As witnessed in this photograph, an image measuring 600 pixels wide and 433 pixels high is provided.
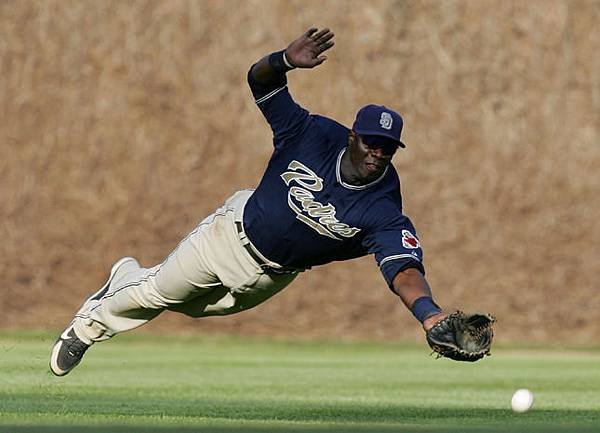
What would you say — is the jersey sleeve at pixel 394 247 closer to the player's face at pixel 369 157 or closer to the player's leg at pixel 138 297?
the player's face at pixel 369 157

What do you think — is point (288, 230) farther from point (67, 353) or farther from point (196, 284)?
point (67, 353)

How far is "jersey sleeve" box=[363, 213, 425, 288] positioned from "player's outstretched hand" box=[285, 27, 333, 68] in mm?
1102

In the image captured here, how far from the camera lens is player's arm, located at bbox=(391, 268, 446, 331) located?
8336 millimetres

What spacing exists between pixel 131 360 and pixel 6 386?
3.91 meters

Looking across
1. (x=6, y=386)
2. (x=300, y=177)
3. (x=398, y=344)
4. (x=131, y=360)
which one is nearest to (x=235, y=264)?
(x=300, y=177)

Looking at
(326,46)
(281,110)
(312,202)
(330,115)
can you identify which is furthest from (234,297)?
(330,115)

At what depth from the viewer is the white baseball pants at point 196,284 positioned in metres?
10.2

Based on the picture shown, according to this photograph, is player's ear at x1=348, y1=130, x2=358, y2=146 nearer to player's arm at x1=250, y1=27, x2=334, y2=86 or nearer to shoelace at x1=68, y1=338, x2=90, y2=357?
player's arm at x1=250, y1=27, x2=334, y2=86

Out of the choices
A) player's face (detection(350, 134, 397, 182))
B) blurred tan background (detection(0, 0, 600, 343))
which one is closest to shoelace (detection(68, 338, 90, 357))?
player's face (detection(350, 134, 397, 182))

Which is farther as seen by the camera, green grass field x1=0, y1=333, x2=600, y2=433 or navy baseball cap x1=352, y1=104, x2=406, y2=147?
green grass field x1=0, y1=333, x2=600, y2=433

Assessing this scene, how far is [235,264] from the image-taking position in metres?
10.2

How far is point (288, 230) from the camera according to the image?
32.1ft

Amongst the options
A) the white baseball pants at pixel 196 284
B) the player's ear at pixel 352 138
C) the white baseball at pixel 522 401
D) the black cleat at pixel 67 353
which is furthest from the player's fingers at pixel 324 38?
the white baseball at pixel 522 401

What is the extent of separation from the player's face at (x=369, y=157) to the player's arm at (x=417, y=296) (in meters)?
0.71
